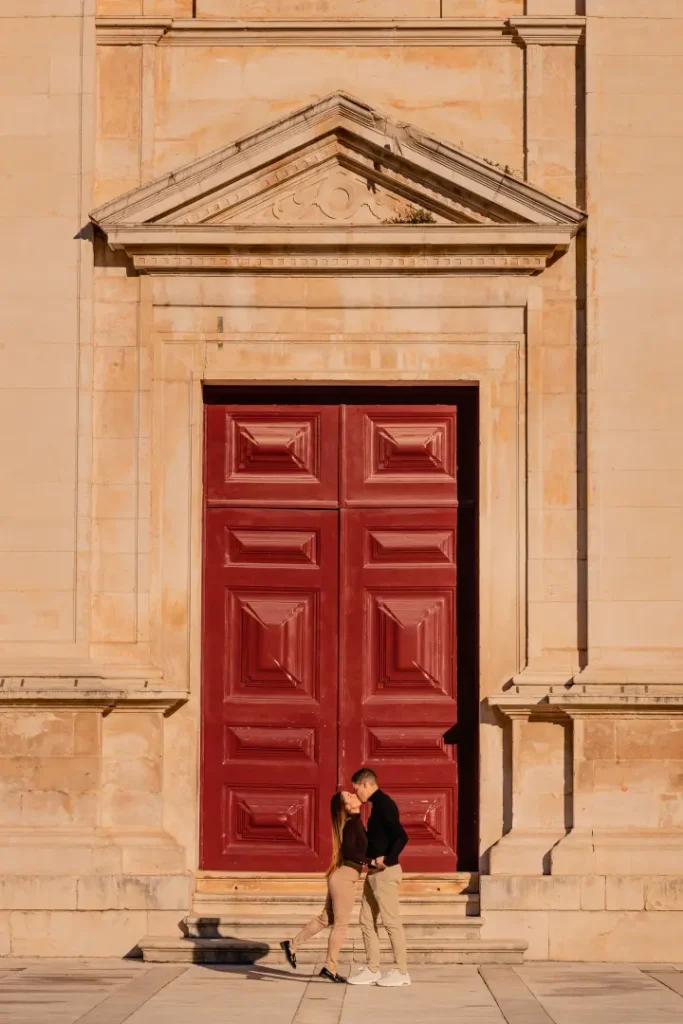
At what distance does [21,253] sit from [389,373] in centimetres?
289

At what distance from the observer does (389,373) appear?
1243 centimetres

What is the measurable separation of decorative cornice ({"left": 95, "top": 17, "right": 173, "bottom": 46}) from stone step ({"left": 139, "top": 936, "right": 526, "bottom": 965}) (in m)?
6.63

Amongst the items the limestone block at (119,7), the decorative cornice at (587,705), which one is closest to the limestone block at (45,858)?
the decorative cornice at (587,705)

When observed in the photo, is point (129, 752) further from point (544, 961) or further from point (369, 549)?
point (544, 961)

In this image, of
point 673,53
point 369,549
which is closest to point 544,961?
point 369,549

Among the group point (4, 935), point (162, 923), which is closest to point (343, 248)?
point (162, 923)

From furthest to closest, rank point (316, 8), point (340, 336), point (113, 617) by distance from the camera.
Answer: point (316, 8), point (340, 336), point (113, 617)

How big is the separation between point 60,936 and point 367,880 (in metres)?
2.49

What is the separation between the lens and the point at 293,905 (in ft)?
39.7

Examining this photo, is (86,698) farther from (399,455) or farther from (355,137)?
(355,137)

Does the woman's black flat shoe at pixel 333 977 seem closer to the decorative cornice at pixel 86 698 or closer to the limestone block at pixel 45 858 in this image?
the limestone block at pixel 45 858

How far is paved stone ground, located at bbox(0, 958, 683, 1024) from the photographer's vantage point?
9641 millimetres

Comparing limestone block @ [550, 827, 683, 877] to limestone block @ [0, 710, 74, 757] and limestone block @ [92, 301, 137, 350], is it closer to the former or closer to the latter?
limestone block @ [0, 710, 74, 757]

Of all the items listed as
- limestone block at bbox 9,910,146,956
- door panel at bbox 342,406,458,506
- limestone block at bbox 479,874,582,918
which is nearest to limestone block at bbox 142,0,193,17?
door panel at bbox 342,406,458,506
